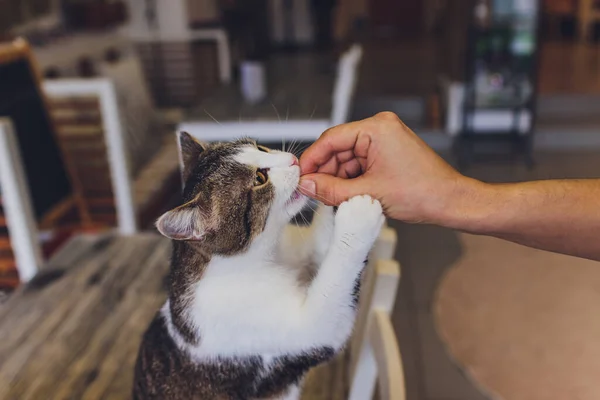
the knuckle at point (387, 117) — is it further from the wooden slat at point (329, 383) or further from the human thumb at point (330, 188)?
the wooden slat at point (329, 383)

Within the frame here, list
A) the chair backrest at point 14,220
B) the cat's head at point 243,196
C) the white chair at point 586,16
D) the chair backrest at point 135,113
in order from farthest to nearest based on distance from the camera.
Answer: the white chair at point 586,16
the chair backrest at point 135,113
the chair backrest at point 14,220
the cat's head at point 243,196

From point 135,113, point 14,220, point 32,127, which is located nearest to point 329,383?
point 14,220

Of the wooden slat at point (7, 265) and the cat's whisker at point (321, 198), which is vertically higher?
the cat's whisker at point (321, 198)

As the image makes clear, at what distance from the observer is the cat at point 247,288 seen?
2.20 feet

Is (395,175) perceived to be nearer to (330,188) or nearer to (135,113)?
(330,188)

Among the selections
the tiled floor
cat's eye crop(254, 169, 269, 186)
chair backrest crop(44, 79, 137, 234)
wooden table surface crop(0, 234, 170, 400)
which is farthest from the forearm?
chair backrest crop(44, 79, 137, 234)

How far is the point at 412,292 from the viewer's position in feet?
7.26

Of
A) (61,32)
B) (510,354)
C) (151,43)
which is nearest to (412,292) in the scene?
(510,354)

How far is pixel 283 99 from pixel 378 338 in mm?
1754

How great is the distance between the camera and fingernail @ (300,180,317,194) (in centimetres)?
68

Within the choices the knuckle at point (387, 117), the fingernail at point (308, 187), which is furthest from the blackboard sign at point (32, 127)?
the knuckle at point (387, 117)

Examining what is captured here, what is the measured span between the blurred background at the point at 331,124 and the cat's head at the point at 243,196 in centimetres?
12

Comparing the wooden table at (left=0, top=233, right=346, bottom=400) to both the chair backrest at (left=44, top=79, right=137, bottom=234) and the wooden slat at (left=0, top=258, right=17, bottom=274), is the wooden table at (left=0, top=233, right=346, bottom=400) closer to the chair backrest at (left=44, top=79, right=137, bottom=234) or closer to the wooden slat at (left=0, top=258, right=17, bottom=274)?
the wooden slat at (left=0, top=258, right=17, bottom=274)

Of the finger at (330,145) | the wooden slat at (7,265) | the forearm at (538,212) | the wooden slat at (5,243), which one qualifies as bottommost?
the wooden slat at (7,265)
